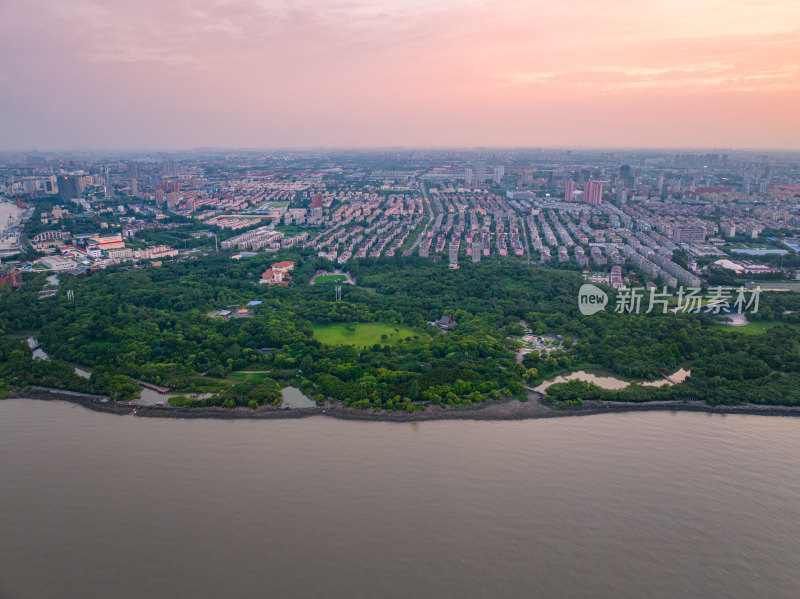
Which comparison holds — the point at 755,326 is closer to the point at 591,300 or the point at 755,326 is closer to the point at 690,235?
the point at 591,300

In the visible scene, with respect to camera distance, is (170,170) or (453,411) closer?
(453,411)

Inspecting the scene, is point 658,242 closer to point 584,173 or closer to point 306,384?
point 306,384

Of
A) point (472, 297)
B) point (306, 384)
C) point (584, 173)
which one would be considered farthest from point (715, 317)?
point (584, 173)

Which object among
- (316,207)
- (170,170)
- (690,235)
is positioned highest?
(170,170)

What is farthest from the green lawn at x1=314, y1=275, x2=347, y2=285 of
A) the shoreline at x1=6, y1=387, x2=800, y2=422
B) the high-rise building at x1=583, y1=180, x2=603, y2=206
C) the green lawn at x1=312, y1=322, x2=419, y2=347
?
the high-rise building at x1=583, y1=180, x2=603, y2=206

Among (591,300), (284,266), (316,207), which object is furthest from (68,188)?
(591,300)

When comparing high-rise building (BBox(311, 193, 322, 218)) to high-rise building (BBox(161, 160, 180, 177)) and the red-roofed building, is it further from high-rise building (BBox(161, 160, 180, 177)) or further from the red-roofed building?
high-rise building (BBox(161, 160, 180, 177))
